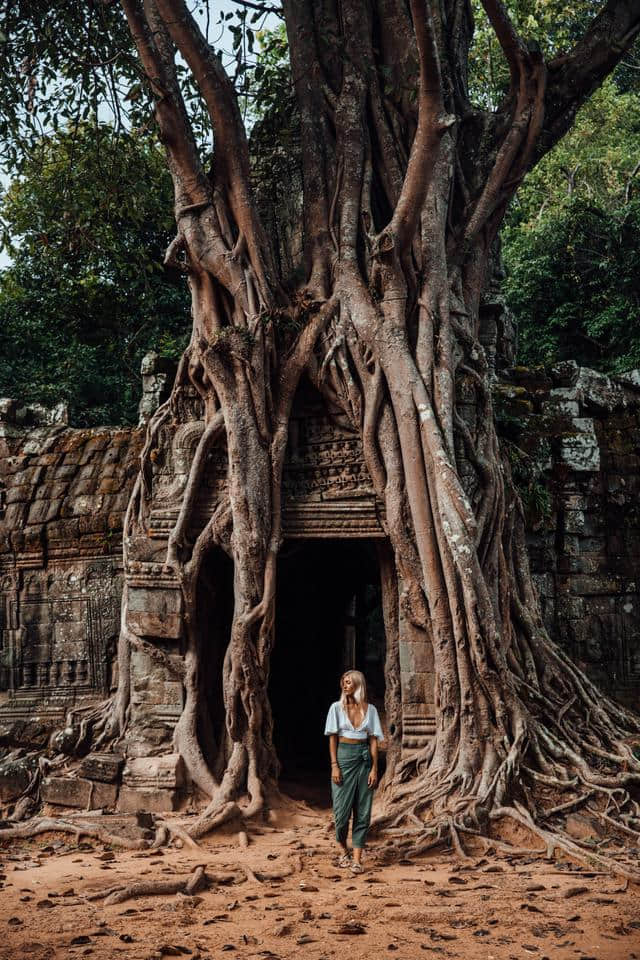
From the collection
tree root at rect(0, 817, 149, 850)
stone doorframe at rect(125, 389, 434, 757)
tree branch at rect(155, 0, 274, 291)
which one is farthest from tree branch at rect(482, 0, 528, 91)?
tree root at rect(0, 817, 149, 850)

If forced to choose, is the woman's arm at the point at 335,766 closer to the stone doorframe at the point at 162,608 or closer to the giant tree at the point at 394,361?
the giant tree at the point at 394,361

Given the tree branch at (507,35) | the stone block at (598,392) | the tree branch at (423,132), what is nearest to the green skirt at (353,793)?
the tree branch at (423,132)

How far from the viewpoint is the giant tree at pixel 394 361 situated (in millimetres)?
6512

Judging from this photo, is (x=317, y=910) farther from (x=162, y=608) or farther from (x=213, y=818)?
(x=162, y=608)

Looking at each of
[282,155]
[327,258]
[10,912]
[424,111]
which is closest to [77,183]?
[282,155]

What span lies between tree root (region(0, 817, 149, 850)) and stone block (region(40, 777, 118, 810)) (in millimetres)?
497

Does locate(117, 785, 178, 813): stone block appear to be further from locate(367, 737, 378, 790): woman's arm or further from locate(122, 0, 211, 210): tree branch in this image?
locate(122, 0, 211, 210): tree branch

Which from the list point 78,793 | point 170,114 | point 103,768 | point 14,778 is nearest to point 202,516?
point 103,768

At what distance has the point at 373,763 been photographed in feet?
18.3

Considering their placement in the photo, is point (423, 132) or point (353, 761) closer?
point (353, 761)

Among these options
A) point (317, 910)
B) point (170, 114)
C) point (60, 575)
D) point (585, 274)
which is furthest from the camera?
point (585, 274)

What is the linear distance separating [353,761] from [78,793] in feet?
8.70

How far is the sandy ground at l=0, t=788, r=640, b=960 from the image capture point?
4.09 metres

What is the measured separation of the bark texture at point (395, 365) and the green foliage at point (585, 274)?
6419 millimetres
